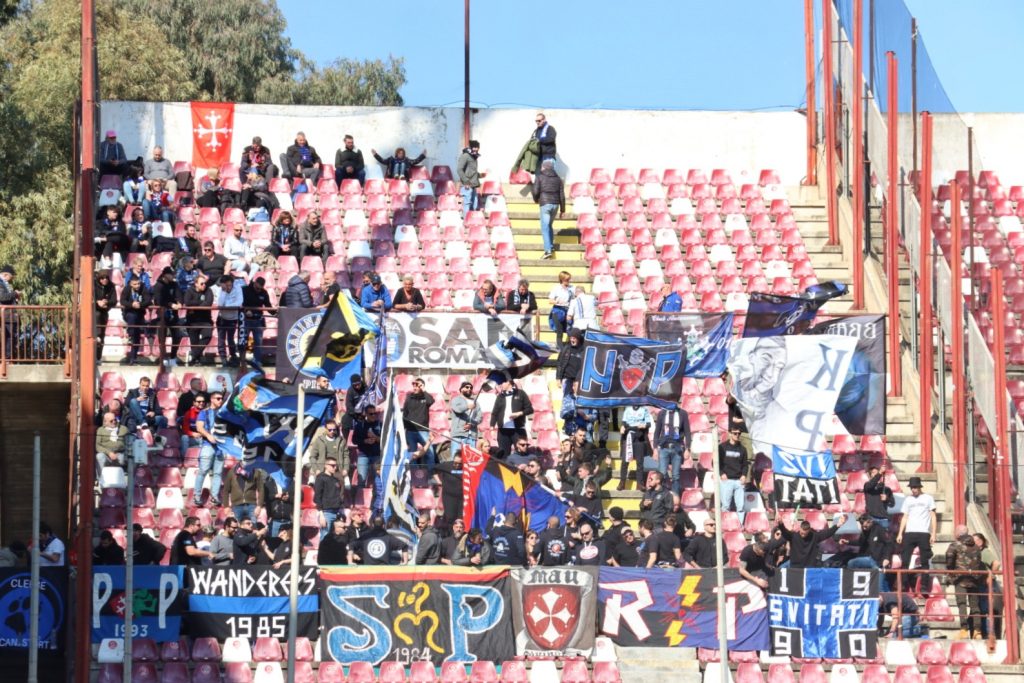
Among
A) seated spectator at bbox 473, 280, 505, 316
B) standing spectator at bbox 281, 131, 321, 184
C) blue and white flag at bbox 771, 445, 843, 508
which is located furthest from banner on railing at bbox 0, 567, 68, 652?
standing spectator at bbox 281, 131, 321, 184

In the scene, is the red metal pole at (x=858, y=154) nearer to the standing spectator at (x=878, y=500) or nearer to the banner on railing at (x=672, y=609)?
the standing spectator at (x=878, y=500)

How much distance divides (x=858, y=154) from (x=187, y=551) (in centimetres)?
1370

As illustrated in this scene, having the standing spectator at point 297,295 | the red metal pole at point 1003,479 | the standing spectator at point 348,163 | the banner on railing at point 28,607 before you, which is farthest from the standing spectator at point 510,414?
the standing spectator at point 348,163

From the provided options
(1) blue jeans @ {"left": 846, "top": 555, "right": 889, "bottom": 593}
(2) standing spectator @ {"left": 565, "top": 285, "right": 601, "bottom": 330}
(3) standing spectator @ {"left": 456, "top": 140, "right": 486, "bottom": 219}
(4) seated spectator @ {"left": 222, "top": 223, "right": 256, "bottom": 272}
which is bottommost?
(1) blue jeans @ {"left": 846, "top": 555, "right": 889, "bottom": 593}

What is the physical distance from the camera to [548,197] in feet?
107

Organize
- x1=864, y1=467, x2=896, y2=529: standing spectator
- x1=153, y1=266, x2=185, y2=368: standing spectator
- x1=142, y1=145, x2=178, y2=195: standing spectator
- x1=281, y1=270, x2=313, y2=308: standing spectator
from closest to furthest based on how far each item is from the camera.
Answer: x1=864, y1=467, x2=896, y2=529: standing spectator, x1=153, y1=266, x2=185, y2=368: standing spectator, x1=281, y1=270, x2=313, y2=308: standing spectator, x1=142, y1=145, x2=178, y2=195: standing spectator

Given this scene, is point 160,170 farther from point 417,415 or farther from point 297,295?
point 417,415

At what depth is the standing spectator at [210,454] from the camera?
78.5 ft

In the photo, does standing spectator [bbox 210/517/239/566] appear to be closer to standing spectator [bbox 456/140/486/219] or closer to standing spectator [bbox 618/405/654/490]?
standing spectator [bbox 618/405/654/490]

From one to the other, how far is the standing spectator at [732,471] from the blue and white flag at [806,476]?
1.55 feet

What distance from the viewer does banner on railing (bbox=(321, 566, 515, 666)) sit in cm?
2311

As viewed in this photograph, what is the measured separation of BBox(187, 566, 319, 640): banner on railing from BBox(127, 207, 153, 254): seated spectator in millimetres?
8502

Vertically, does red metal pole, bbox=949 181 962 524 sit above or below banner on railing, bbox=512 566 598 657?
above

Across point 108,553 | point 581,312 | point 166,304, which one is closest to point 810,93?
point 581,312
